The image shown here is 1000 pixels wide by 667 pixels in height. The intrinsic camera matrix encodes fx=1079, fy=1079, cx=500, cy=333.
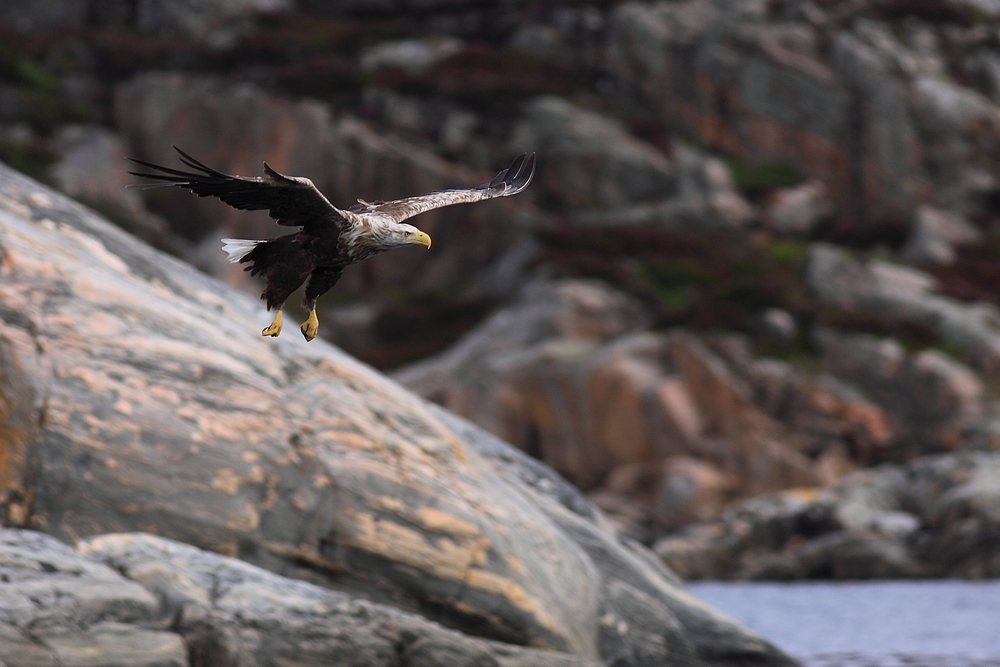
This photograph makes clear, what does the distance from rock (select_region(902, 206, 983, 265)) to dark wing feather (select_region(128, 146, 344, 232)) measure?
3303 centimetres

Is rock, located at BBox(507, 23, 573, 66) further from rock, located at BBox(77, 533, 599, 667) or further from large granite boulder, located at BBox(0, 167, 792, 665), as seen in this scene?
rock, located at BBox(77, 533, 599, 667)

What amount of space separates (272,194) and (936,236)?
3503 cm

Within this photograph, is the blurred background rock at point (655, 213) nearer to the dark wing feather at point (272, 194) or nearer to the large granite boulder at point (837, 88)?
the large granite boulder at point (837, 88)

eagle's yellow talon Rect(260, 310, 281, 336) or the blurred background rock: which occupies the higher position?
the blurred background rock

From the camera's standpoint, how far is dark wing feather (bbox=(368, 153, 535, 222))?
301 inches

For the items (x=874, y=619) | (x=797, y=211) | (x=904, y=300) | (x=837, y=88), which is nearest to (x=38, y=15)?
(x=797, y=211)

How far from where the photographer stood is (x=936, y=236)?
37250 millimetres

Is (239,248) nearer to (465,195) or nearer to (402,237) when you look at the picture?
(402,237)

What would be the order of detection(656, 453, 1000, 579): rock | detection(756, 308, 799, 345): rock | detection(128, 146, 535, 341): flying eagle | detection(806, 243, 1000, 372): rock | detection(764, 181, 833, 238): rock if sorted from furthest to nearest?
1. detection(764, 181, 833, 238): rock
2. detection(756, 308, 799, 345): rock
3. detection(806, 243, 1000, 372): rock
4. detection(656, 453, 1000, 579): rock
5. detection(128, 146, 535, 341): flying eagle

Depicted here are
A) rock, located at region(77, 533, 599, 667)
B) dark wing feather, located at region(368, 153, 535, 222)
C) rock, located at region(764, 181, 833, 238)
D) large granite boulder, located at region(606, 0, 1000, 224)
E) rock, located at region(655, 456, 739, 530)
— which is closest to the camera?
rock, located at region(77, 533, 599, 667)

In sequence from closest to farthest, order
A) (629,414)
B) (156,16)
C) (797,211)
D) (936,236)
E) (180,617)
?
(180,617), (629,414), (936,236), (797,211), (156,16)

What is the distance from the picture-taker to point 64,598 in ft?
22.9

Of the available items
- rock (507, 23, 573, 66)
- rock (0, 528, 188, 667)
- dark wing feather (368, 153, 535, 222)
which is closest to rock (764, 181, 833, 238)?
rock (507, 23, 573, 66)

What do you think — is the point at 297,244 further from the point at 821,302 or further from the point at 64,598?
the point at 821,302
